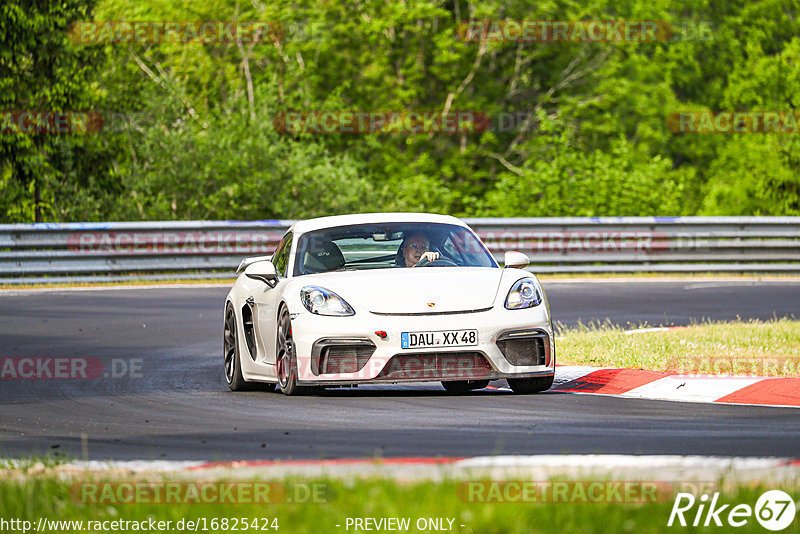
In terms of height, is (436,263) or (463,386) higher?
(436,263)

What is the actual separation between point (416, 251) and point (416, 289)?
104cm

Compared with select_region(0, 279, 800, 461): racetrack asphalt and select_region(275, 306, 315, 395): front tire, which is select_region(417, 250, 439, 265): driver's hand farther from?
Result: select_region(275, 306, 315, 395): front tire

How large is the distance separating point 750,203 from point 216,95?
15603 mm

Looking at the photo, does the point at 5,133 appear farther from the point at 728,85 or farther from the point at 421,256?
the point at 728,85

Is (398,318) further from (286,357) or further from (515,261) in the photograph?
(515,261)

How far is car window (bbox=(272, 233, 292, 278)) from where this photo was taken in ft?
36.0

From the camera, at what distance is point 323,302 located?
9859mm

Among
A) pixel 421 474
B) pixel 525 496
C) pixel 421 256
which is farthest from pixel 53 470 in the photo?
pixel 421 256

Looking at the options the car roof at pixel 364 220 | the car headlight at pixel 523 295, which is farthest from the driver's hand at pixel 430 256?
the car headlight at pixel 523 295

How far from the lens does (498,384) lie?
11109mm

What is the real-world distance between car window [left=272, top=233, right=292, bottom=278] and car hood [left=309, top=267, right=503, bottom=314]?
0.83 metres
